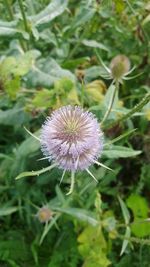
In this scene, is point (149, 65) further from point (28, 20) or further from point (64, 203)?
point (64, 203)

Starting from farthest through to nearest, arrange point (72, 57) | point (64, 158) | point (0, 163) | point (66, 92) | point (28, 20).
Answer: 1. point (72, 57)
2. point (0, 163)
3. point (28, 20)
4. point (66, 92)
5. point (64, 158)

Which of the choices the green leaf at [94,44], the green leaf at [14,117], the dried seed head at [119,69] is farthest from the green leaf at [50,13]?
the dried seed head at [119,69]

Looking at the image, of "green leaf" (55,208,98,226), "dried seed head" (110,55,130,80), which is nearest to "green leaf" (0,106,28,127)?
"green leaf" (55,208,98,226)

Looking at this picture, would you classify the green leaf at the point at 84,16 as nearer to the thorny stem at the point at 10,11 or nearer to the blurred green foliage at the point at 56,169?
the blurred green foliage at the point at 56,169

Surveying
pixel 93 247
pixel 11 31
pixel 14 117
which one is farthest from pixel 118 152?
Answer: pixel 11 31

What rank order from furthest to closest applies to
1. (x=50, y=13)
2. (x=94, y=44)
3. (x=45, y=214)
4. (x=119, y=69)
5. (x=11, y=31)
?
(x=94, y=44) < (x=50, y=13) < (x=11, y=31) < (x=45, y=214) < (x=119, y=69)

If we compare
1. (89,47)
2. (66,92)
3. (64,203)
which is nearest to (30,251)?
(64,203)

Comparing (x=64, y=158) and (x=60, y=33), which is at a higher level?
(x=60, y=33)

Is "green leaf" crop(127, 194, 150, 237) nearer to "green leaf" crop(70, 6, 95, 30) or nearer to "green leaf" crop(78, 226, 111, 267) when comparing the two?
"green leaf" crop(78, 226, 111, 267)

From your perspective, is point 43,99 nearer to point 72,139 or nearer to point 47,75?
point 47,75
